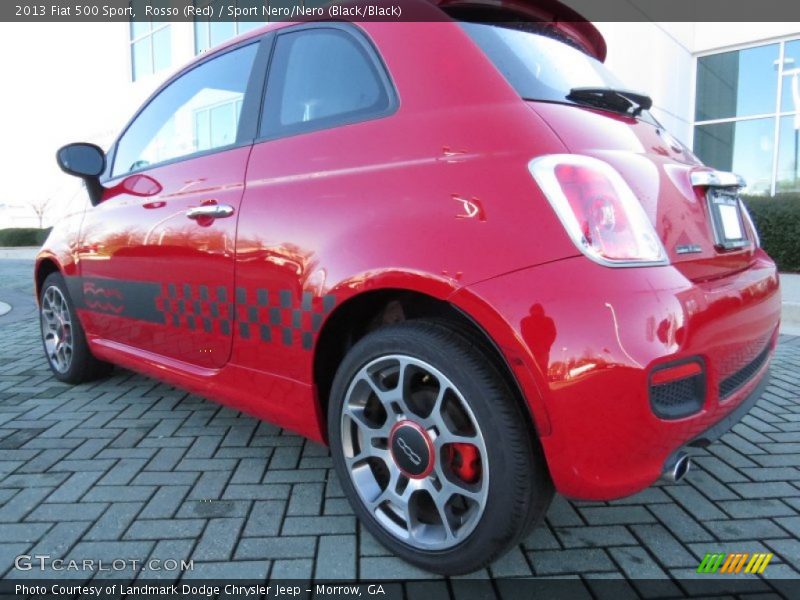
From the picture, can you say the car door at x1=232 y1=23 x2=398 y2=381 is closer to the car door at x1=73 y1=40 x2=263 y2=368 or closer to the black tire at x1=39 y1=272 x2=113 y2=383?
the car door at x1=73 y1=40 x2=263 y2=368

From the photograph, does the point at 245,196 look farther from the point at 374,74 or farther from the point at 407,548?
the point at 407,548

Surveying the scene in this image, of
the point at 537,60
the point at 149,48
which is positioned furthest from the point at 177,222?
the point at 149,48

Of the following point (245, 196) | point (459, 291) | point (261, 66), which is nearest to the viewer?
point (459, 291)

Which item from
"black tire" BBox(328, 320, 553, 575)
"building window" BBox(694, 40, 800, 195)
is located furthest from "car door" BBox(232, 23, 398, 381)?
"building window" BBox(694, 40, 800, 195)

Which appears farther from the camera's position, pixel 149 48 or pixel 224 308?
pixel 149 48

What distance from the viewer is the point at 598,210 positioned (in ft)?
4.78

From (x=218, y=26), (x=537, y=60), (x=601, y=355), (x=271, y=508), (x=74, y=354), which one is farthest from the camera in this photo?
(x=218, y=26)

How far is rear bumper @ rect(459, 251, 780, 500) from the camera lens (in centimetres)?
136

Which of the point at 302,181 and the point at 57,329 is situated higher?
the point at 302,181

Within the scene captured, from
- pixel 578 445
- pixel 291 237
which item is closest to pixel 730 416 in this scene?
pixel 578 445

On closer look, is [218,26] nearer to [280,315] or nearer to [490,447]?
[280,315]

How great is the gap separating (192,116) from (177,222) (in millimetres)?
678

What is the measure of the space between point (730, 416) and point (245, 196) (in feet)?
5.79

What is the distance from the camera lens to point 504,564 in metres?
1.79
